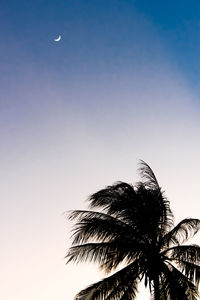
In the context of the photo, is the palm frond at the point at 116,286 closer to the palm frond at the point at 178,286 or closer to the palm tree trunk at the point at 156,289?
the palm tree trunk at the point at 156,289

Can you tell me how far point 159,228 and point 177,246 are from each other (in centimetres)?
117

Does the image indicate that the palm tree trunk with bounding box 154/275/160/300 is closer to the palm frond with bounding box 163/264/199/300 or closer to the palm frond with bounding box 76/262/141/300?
the palm frond with bounding box 163/264/199/300

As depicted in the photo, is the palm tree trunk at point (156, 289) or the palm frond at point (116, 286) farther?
the palm frond at point (116, 286)

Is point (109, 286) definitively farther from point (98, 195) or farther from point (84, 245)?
point (98, 195)

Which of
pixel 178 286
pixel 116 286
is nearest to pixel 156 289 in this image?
pixel 178 286

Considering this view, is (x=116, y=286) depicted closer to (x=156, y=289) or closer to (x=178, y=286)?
(x=156, y=289)

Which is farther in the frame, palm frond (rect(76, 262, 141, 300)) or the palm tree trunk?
palm frond (rect(76, 262, 141, 300))

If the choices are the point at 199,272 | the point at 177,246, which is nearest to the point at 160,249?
the point at 177,246

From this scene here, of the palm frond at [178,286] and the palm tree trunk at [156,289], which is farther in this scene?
the palm frond at [178,286]

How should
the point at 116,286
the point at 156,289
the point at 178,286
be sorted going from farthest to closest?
the point at 116,286
the point at 178,286
the point at 156,289

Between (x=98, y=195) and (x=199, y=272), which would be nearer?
(x=199, y=272)

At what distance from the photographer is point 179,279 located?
17625 millimetres

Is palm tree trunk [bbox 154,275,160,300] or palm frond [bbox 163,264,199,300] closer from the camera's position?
palm tree trunk [bbox 154,275,160,300]

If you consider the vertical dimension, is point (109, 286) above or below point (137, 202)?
below
